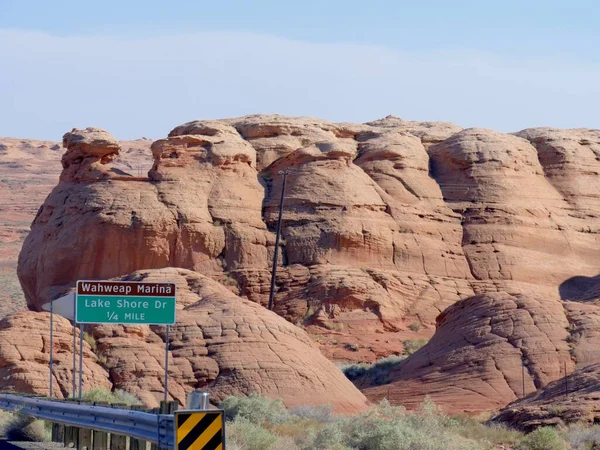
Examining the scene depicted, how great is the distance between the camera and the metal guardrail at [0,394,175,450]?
12.6 metres

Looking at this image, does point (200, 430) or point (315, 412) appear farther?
point (315, 412)

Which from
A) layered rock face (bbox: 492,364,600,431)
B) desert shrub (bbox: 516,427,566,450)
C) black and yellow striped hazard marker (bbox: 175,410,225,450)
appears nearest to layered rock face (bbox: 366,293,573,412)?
layered rock face (bbox: 492,364,600,431)

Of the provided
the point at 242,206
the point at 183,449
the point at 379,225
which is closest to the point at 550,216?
the point at 379,225

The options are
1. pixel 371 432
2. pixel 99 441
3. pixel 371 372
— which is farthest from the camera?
pixel 371 372

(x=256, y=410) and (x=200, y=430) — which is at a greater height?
(x=200, y=430)

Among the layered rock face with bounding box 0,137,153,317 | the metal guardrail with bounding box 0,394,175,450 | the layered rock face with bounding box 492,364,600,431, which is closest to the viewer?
the metal guardrail with bounding box 0,394,175,450

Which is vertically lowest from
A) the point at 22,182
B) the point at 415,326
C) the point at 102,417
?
the point at 102,417

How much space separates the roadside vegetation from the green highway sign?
2.04 meters

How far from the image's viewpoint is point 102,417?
49.5ft

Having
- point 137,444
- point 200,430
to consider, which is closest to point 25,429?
point 137,444

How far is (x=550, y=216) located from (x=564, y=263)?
2.48 meters

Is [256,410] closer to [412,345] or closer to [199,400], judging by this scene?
[199,400]

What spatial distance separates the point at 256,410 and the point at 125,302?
482cm

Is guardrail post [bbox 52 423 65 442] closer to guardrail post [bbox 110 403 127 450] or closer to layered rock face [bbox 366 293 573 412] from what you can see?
guardrail post [bbox 110 403 127 450]
